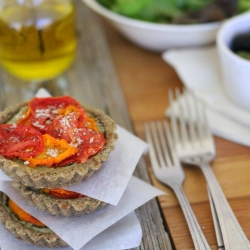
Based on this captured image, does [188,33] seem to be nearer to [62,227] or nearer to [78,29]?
[78,29]

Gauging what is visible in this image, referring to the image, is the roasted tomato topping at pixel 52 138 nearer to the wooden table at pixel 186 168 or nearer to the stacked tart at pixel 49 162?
the stacked tart at pixel 49 162

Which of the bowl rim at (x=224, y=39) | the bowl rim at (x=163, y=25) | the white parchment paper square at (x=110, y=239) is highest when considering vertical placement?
the bowl rim at (x=224, y=39)

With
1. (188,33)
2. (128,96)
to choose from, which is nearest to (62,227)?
(128,96)

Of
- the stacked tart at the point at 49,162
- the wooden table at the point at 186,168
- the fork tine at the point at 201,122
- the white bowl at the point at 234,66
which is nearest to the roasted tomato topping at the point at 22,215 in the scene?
the stacked tart at the point at 49,162

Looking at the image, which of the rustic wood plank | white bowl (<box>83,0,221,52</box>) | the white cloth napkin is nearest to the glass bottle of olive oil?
the rustic wood plank

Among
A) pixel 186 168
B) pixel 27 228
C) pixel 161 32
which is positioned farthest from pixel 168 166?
pixel 161 32

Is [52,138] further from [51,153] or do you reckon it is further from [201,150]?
[201,150]
